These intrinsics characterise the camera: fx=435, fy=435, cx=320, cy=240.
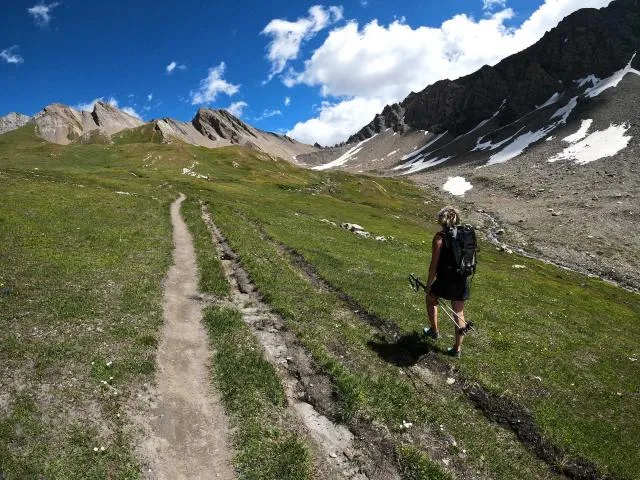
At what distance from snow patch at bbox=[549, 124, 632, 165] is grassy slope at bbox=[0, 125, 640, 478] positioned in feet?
435

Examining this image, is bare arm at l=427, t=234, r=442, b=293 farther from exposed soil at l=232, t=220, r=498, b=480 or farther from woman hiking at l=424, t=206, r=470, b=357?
exposed soil at l=232, t=220, r=498, b=480

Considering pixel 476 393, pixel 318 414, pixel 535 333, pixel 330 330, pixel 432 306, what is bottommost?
pixel 535 333

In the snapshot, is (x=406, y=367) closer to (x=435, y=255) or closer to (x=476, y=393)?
(x=476, y=393)

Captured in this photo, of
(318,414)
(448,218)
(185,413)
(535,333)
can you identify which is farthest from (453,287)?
(185,413)

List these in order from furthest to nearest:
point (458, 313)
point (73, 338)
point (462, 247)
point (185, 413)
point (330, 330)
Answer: point (330, 330) < point (458, 313) < point (462, 247) < point (73, 338) < point (185, 413)

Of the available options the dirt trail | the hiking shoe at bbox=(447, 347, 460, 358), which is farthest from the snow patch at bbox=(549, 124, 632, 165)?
the dirt trail

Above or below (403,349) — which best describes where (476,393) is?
below

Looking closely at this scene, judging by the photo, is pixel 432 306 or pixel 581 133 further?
pixel 581 133

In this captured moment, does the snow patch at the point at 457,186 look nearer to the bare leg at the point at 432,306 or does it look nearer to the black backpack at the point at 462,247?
the bare leg at the point at 432,306

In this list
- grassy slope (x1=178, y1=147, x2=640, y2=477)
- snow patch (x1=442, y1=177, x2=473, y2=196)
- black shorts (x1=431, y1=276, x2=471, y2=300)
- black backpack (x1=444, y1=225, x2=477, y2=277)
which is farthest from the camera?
snow patch (x1=442, y1=177, x2=473, y2=196)

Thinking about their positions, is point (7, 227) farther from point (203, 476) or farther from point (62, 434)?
point (203, 476)

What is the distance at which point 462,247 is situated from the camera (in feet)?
53.3

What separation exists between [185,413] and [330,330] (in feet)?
27.1

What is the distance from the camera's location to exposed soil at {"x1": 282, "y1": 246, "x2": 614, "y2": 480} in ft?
42.2
